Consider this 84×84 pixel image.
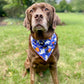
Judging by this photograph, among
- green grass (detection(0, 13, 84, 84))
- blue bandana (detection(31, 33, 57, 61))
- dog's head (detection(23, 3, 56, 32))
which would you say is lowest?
green grass (detection(0, 13, 84, 84))

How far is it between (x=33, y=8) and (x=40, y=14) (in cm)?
27

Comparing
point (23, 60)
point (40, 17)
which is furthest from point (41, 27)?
point (23, 60)

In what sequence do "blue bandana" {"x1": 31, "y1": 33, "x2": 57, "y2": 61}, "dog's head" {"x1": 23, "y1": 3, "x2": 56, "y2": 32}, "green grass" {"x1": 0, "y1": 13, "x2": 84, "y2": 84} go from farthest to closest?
"green grass" {"x1": 0, "y1": 13, "x2": 84, "y2": 84} < "blue bandana" {"x1": 31, "y1": 33, "x2": 57, "y2": 61} < "dog's head" {"x1": 23, "y1": 3, "x2": 56, "y2": 32}

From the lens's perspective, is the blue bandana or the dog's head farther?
the blue bandana

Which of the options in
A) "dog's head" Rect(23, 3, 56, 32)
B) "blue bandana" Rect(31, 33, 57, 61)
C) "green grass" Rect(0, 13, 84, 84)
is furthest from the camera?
"green grass" Rect(0, 13, 84, 84)

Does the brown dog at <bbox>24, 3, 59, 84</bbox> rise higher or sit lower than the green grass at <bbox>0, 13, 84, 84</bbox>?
higher

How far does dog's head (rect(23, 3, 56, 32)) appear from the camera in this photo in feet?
5.51

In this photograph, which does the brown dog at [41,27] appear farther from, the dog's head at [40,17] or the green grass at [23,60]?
the green grass at [23,60]

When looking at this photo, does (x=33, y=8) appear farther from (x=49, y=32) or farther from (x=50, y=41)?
(x=50, y=41)

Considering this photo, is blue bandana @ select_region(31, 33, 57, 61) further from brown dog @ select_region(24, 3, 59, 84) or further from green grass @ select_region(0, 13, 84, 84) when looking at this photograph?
green grass @ select_region(0, 13, 84, 84)

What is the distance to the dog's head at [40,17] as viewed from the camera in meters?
1.68

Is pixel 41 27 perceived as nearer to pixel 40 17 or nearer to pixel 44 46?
pixel 40 17

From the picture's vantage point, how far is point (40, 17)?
65.4 inches

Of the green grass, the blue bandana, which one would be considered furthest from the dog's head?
the green grass
